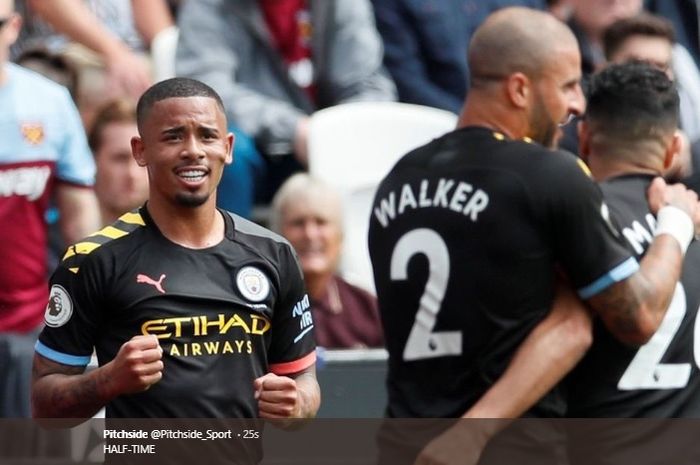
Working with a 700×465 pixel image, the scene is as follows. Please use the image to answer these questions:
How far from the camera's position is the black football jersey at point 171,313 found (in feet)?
13.4

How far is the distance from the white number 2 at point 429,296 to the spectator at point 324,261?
2.04 metres

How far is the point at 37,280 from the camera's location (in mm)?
6828

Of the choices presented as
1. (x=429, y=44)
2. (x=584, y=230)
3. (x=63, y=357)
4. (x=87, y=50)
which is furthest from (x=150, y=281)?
(x=429, y=44)

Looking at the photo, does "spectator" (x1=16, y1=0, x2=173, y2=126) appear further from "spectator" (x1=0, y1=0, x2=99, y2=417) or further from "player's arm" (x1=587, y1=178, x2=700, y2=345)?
"player's arm" (x1=587, y1=178, x2=700, y2=345)

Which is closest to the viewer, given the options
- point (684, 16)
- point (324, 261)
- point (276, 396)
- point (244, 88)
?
point (276, 396)

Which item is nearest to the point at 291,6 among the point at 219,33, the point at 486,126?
the point at 219,33

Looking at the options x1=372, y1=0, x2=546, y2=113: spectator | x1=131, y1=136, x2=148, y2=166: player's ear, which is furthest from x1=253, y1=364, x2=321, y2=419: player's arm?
x1=372, y1=0, x2=546, y2=113: spectator

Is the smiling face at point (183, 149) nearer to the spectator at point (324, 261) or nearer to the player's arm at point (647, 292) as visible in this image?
the player's arm at point (647, 292)

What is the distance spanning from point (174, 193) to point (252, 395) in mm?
556

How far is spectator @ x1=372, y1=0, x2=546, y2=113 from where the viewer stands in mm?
8062

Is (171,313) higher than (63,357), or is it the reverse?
(171,313)

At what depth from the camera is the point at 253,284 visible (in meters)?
4.18

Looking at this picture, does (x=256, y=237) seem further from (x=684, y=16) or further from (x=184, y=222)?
(x=684, y=16)

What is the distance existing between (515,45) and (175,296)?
5.02ft
